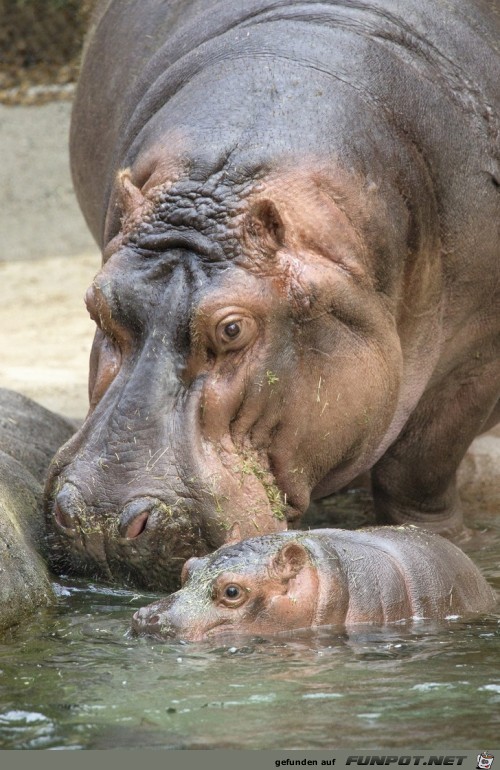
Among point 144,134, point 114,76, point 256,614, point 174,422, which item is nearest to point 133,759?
point 256,614

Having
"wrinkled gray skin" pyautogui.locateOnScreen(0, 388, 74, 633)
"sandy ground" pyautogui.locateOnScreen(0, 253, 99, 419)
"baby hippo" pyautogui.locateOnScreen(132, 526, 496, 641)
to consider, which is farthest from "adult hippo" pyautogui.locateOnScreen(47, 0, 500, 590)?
"sandy ground" pyautogui.locateOnScreen(0, 253, 99, 419)

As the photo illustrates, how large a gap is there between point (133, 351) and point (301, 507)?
763 millimetres

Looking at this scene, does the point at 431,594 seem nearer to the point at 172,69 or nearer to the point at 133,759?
the point at 133,759

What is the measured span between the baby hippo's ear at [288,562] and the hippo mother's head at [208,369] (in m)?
0.29

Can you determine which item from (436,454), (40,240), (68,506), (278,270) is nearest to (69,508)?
(68,506)

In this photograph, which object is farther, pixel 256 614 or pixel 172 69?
pixel 172 69

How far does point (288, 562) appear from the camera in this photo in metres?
4.11

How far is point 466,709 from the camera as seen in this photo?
331cm

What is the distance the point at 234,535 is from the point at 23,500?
91cm

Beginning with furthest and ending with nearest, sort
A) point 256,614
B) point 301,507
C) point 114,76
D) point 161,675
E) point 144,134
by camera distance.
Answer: point 114,76 → point 144,134 → point 301,507 → point 256,614 → point 161,675

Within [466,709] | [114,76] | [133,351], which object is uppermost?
[114,76]

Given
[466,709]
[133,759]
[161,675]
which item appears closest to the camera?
[133,759]

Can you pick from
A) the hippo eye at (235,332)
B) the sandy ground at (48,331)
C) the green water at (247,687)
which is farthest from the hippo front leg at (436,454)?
the sandy ground at (48,331)

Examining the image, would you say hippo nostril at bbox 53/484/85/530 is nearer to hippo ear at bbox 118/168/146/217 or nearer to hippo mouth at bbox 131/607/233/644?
hippo mouth at bbox 131/607/233/644
